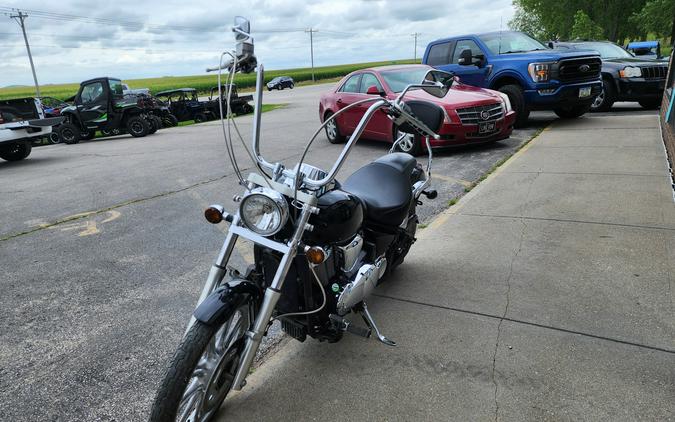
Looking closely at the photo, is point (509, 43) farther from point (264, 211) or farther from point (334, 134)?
point (264, 211)

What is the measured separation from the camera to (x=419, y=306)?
3.43 meters

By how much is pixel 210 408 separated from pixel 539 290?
2.43m

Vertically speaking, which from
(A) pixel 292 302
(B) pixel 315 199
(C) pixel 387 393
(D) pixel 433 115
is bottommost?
(C) pixel 387 393

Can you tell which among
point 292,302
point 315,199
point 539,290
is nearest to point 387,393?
point 292,302

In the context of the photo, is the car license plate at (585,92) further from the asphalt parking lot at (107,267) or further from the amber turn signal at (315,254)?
the amber turn signal at (315,254)

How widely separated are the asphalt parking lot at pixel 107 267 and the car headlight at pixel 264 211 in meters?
1.19

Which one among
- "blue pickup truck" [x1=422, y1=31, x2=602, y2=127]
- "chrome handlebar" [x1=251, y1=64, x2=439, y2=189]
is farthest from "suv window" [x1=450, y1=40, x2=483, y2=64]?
"chrome handlebar" [x1=251, y1=64, x2=439, y2=189]

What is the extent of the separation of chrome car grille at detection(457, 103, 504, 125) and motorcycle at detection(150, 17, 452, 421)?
5.35 m

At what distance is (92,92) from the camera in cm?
A: 1573

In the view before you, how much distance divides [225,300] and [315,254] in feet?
1.53

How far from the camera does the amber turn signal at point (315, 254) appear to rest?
224 centimetres

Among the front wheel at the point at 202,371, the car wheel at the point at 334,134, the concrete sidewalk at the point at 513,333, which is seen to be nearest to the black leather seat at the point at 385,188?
the concrete sidewalk at the point at 513,333

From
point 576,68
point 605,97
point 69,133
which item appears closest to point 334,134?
point 576,68

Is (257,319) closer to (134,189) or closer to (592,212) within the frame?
(592,212)
